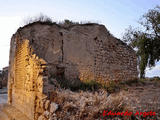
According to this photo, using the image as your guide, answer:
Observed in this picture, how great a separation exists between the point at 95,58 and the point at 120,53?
225cm

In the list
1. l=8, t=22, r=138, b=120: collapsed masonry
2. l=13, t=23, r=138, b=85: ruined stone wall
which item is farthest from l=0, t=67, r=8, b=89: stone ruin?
l=13, t=23, r=138, b=85: ruined stone wall

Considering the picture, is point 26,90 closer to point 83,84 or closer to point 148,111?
point 83,84

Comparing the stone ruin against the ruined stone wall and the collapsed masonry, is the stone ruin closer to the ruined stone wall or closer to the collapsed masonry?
the collapsed masonry

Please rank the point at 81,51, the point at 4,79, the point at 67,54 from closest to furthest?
the point at 67,54 < the point at 81,51 < the point at 4,79

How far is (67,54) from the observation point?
765 cm

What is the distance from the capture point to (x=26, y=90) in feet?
17.6

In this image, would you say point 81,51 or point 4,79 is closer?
point 81,51

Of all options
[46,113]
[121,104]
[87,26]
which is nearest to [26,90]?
[46,113]

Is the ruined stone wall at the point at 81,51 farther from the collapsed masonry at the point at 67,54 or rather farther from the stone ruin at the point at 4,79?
the stone ruin at the point at 4,79

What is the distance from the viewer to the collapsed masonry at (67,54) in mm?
6664

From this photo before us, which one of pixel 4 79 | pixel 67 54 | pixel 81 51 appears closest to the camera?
pixel 67 54

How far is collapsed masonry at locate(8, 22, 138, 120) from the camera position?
6664mm

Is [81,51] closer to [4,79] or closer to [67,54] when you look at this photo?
[67,54]

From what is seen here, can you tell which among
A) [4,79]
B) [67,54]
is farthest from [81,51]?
[4,79]
